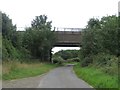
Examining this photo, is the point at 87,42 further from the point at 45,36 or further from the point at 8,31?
the point at 45,36

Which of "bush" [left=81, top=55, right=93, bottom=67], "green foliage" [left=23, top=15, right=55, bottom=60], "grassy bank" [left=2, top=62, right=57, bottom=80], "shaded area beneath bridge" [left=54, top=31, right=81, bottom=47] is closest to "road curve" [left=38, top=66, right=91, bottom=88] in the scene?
"grassy bank" [left=2, top=62, right=57, bottom=80]

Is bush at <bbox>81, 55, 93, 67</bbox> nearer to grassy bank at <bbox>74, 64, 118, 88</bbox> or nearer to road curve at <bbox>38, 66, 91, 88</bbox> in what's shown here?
road curve at <bbox>38, 66, 91, 88</bbox>

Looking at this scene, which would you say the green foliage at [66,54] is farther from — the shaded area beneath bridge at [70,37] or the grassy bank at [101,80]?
the grassy bank at [101,80]

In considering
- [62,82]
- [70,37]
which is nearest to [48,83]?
[62,82]

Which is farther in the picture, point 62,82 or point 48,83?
point 62,82

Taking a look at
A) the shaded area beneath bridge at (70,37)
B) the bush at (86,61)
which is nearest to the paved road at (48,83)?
the bush at (86,61)

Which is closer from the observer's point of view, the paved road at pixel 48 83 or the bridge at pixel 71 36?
the paved road at pixel 48 83

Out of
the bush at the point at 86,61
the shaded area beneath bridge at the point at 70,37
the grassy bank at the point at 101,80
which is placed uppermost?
the shaded area beneath bridge at the point at 70,37

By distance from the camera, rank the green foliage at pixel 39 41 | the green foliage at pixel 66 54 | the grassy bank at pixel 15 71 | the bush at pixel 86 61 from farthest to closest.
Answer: the green foliage at pixel 66 54
the green foliage at pixel 39 41
the bush at pixel 86 61
the grassy bank at pixel 15 71

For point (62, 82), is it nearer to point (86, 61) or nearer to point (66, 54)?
point (86, 61)

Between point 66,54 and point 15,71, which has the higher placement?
point 15,71

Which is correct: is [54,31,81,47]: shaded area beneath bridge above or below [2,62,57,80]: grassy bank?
above

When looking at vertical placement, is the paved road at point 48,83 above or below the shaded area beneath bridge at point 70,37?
below

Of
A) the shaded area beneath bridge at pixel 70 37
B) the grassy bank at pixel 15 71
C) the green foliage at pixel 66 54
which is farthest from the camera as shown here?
the green foliage at pixel 66 54
